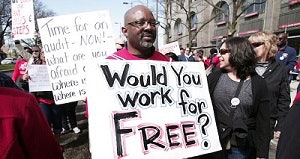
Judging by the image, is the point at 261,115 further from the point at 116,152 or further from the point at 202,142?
the point at 116,152

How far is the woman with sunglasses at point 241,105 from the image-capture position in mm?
2174

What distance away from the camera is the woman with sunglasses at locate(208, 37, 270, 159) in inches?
85.6

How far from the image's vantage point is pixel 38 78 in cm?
390

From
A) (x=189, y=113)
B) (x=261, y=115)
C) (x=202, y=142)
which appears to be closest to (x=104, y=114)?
(x=189, y=113)

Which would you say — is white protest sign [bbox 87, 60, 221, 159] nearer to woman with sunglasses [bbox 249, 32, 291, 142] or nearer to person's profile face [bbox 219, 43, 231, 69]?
person's profile face [bbox 219, 43, 231, 69]

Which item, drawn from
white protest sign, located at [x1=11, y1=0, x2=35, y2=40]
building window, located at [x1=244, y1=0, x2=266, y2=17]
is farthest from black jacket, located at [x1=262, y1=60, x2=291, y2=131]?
building window, located at [x1=244, y1=0, x2=266, y2=17]

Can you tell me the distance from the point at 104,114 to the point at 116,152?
0.78ft

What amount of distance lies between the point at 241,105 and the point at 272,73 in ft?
2.86

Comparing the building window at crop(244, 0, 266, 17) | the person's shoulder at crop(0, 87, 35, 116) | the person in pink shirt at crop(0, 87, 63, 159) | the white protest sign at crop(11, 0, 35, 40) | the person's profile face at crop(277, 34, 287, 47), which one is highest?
the building window at crop(244, 0, 266, 17)

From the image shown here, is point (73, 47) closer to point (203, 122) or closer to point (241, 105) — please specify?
point (203, 122)

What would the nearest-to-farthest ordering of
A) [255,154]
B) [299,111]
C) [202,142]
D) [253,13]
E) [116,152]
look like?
[299,111] → [116,152] → [202,142] → [255,154] → [253,13]

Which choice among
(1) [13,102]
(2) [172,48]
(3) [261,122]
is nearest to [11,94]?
(1) [13,102]

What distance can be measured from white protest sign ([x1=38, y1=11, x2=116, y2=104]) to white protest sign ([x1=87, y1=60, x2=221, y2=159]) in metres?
1.44

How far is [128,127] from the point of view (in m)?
1.65
